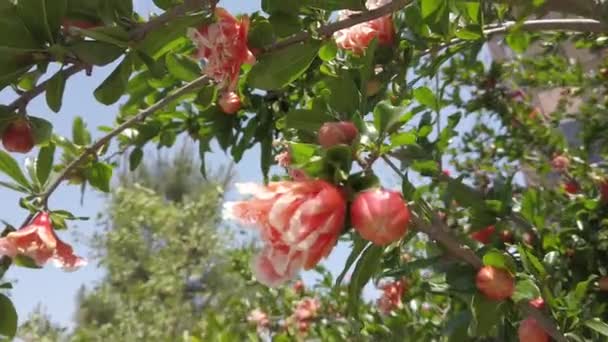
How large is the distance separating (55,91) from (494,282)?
0.67 metres

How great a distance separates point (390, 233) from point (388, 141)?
26cm

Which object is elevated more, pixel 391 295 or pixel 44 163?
pixel 44 163

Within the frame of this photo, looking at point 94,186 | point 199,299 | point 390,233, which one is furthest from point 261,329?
point 199,299

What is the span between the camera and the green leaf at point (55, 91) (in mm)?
877

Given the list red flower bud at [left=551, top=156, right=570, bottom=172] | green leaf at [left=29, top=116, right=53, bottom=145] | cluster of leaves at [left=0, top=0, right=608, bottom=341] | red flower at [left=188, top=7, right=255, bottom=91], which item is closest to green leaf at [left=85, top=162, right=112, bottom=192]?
cluster of leaves at [left=0, top=0, right=608, bottom=341]

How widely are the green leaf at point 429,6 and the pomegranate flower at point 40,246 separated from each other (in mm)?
775

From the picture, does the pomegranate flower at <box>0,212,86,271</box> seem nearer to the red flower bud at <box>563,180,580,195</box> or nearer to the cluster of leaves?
the cluster of leaves

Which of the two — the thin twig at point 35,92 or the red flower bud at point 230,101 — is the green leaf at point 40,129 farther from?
the red flower bud at point 230,101

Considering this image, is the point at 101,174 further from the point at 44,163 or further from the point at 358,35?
the point at 358,35

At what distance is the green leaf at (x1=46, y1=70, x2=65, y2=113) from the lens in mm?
877

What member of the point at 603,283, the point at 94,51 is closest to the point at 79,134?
the point at 94,51

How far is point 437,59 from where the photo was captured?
1205mm

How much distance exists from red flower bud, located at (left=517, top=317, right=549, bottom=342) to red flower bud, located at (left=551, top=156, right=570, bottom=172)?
1833 mm

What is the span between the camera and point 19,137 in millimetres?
1018
